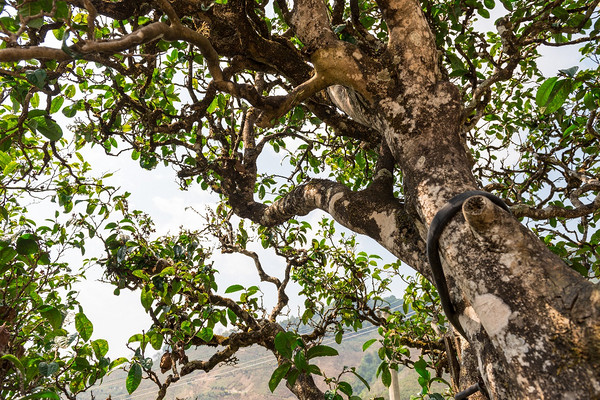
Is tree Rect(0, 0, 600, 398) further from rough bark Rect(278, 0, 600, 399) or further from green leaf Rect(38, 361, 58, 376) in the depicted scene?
green leaf Rect(38, 361, 58, 376)

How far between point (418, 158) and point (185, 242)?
247 cm

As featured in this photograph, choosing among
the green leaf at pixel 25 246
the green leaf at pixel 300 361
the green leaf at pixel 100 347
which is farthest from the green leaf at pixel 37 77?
the green leaf at pixel 300 361

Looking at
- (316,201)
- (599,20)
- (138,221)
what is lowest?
(316,201)

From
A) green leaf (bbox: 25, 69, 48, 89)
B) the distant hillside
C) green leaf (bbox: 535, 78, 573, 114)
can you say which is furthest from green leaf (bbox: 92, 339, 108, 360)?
the distant hillside

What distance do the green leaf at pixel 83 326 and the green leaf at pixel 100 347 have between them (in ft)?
0.20

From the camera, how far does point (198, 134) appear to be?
3.48 meters

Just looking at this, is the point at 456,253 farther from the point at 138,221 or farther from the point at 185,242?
the point at 138,221

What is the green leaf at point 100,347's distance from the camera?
1.82 metres

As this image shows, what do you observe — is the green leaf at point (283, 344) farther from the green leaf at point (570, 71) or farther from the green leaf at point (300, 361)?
the green leaf at point (570, 71)

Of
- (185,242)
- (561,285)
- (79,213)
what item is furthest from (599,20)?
(79,213)

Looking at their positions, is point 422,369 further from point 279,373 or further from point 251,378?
point 251,378

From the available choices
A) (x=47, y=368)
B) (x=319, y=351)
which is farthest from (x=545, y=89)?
(x=47, y=368)

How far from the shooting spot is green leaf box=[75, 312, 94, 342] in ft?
6.13

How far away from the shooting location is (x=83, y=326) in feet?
6.23
